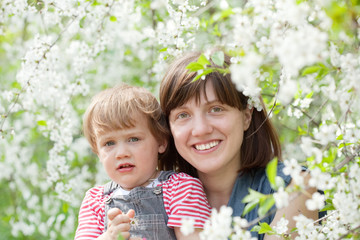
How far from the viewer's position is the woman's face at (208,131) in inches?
96.1

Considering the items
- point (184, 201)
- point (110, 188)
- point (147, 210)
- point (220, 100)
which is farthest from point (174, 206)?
point (220, 100)

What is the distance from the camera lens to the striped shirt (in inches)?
90.1

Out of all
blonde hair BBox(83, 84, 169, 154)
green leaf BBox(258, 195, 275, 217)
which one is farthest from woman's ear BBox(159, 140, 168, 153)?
green leaf BBox(258, 195, 275, 217)

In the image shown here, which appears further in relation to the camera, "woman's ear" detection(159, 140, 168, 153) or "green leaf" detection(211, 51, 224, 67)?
"woman's ear" detection(159, 140, 168, 153)

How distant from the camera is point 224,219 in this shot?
1.49m

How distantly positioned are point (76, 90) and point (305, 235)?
240cm

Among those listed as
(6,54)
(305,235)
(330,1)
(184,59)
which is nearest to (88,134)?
(184,59)

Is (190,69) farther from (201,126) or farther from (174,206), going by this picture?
(174,206)

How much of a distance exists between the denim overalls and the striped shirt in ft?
0.13

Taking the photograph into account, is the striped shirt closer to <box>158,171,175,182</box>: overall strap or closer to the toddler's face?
<box>158,171,175,182</box>: overall strap

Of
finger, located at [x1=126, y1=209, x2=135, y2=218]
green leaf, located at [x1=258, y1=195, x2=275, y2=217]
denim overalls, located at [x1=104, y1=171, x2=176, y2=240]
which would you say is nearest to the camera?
green leaf, located at [x1=258, y1=195, x2=275, y2=217]

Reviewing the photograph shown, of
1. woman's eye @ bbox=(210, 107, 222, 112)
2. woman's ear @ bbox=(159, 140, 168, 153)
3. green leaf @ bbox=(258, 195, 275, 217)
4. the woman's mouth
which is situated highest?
woman's eye @ bbox=(210, 107, 222, 112)

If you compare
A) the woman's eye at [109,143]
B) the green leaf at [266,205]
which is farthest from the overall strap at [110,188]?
the green leaf at [266,205]

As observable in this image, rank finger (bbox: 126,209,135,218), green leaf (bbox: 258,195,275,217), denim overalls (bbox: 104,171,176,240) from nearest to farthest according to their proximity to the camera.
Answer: green leaf (bbox: 258,195,275,217) < finger (bbox: 126,209,135,218) < denim overalls (bbox: 104,171,176,240)
